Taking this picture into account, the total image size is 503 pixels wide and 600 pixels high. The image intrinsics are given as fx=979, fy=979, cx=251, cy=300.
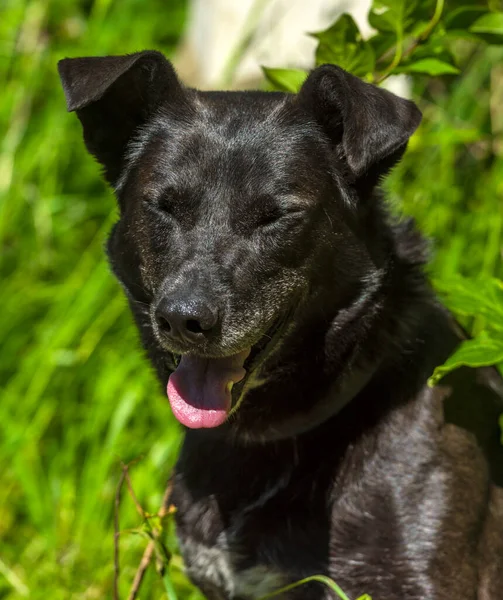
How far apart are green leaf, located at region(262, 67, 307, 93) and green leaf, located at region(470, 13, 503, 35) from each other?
0.52 metres

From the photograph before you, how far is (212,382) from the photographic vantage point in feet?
8.11

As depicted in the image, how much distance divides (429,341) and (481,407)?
23 centimetres

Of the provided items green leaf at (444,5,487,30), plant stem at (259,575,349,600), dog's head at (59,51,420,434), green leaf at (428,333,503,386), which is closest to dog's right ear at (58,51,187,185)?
dog's head at (59,51,420,434)

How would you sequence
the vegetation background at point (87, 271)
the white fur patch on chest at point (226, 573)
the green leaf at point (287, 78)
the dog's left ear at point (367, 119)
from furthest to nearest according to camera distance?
the vegetation background at point (87, 271) < the green leaf at point (287, 78) < the white fur patch on chest at point (226, 573) < the dog's left ear at point (367, 119)

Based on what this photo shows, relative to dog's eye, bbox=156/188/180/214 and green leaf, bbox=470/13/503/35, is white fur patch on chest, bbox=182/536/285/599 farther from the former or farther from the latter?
green leaf, bbox=470/13/503/35

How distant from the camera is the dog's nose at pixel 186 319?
226 centimetres

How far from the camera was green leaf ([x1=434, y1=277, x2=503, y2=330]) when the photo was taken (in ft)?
8.29

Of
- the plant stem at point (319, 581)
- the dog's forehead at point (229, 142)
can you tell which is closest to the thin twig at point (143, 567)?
the plant stem at point (319, 581)

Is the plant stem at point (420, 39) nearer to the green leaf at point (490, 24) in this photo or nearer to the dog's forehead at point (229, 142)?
the green leaf at point (490, 24)

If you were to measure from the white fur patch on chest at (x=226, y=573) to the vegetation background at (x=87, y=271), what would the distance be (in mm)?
383

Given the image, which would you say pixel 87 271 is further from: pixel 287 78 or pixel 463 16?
pixel 463 16

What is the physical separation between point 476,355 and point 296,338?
1.61 feet

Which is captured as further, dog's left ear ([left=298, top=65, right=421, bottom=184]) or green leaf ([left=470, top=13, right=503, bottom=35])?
green leaf ([left=470, top=13, right=503, bottom=35])

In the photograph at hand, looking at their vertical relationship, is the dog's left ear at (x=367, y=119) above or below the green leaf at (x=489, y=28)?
below
